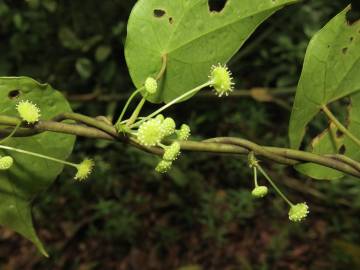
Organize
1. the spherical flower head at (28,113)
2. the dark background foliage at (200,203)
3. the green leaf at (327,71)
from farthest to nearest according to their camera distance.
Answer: the dark background foliage at (200,203) < the green leaf at (327,71) < the spherical flower head at (28,113)

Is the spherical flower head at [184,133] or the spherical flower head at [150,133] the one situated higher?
the spherical flower head at [184,133]

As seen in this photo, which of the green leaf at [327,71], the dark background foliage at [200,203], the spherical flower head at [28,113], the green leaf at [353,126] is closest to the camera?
the spherical flower head at [28,113]

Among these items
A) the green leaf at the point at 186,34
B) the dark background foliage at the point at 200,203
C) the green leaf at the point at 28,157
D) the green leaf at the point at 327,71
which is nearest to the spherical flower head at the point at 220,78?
the green leaf at the point at 186,34

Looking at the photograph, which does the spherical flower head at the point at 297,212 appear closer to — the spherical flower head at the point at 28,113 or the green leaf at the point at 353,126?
the green leaf at the point at 353,126

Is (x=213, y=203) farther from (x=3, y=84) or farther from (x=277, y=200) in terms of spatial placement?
(x=3, y=84)

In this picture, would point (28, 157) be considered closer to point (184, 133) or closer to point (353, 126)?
point (184, 133)

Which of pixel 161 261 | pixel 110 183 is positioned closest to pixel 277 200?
pixel 161 261

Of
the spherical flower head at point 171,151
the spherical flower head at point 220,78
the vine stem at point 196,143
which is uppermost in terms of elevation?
the spherical flower head at point 220,78

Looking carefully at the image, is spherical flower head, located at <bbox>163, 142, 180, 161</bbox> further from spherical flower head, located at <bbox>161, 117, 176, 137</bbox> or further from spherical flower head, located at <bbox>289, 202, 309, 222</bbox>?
spherical flower head, located at <bbox>289, 202, 309, 222</bbox>

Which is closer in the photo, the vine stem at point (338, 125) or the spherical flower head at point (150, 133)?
the spherical flower head at point (150, 133)
